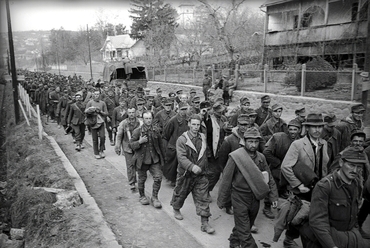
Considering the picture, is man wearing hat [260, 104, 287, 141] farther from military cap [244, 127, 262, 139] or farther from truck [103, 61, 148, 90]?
truck [103, 61, 148, 90]

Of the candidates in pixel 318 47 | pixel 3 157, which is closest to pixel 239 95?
pixel 318 47

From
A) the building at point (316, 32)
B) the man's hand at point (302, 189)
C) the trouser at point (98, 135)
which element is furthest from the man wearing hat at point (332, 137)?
the building at point (316, 32)

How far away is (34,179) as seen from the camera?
8.52m

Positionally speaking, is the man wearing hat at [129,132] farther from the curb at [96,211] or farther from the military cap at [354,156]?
the military cap at [354,156]

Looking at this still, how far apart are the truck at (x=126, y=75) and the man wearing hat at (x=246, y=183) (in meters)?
19.7

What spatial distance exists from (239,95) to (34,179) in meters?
12.7

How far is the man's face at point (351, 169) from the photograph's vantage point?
3383 millimetres

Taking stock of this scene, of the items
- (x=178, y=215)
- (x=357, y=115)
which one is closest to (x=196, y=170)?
(x=178, y=215)

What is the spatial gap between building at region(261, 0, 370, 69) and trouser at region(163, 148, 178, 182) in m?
15.3

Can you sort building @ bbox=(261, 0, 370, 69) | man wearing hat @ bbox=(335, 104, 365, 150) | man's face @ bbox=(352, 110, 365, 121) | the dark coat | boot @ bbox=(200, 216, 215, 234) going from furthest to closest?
building @ bbox=(261, 0, 370, 69) < man's face @ bbox=(352, 110, 365, 121) < the dark coat < man wearing hat @ bbox=(335, 104, 365, 150) < boot @ bbox=(200, 216, 215, 234)

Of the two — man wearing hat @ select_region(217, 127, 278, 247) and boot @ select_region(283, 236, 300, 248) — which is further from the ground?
man wearing hat @ select_region(217, 127, 278, 247)

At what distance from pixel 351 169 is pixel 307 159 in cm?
112

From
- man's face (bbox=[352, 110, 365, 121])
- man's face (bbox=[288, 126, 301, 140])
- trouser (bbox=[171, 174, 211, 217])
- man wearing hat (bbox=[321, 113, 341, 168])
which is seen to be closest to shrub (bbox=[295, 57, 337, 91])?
man's face (bbox=[352, 110, 365, 121])

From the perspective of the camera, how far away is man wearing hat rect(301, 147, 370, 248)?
342 cm
